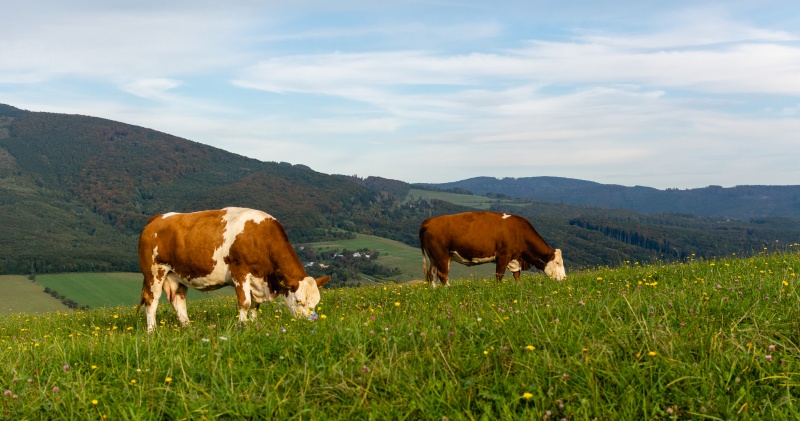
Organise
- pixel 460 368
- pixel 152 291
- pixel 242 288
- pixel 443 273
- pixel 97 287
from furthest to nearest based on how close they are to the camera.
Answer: pixel 97 287 < pixel 443 273 < pixel 152 291 < pixel 242 288 < pixel 460 368

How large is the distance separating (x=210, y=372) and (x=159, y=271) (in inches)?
316

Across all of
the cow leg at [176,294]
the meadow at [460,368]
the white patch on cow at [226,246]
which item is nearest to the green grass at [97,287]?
the cow leg at [176,294]

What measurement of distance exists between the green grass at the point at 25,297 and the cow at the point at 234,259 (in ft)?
367

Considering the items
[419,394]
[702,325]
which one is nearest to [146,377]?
[419,394]

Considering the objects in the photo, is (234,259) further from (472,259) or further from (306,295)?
(472,259)

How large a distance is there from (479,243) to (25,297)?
139 metres

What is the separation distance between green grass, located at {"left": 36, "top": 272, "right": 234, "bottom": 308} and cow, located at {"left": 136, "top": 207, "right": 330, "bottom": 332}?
113187 mm

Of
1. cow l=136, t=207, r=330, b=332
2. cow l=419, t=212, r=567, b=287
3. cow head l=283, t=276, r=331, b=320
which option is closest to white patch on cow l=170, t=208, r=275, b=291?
cow l=136, t=207, r=330, b=332

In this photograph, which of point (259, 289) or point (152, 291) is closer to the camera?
point (259, 289)

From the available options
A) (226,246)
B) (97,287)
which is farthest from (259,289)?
(97,287)

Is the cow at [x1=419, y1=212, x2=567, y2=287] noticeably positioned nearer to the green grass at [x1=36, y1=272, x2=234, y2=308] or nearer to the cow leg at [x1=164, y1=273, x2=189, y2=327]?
the cow leg at [x1=164, y1=273, x2=189, y2=327]

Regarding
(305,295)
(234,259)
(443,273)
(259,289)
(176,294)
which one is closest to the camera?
(305,295)

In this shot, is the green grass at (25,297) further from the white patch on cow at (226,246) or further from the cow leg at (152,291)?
the white patch on cow at (226,246)

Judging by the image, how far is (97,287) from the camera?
471 ft
